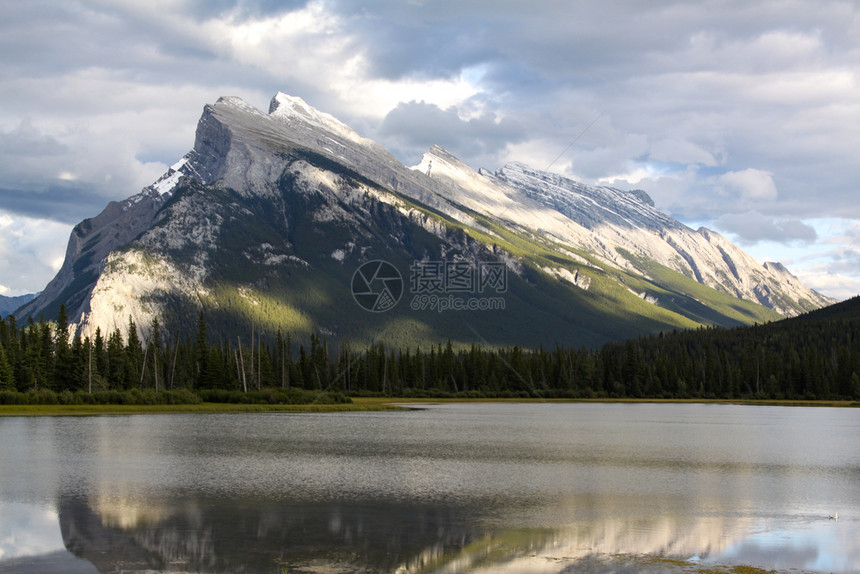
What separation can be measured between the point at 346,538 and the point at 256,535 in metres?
3.41

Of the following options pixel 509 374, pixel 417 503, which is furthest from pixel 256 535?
pixel 509 374

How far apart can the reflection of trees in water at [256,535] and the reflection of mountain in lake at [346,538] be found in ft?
0.13

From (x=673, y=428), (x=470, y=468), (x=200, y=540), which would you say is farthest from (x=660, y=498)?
(x=673, y=428)

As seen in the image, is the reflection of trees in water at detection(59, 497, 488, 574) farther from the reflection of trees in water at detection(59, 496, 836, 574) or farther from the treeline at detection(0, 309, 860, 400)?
the treeline at detection(0, 309, 860, 400)

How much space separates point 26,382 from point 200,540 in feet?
358

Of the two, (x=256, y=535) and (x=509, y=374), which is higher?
(x=509, y=374)

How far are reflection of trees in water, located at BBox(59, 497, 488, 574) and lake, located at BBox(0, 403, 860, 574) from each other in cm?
11

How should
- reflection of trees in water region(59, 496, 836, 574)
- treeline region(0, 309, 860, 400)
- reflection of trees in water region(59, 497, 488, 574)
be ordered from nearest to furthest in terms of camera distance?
reflection of trees in water region(59, 496, 836, 574) < reflection of trees in water region(59, 497, 488, 574) < treeline region(0, 309, 860, 400)

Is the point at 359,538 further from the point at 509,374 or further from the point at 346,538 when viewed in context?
the point at 509,374

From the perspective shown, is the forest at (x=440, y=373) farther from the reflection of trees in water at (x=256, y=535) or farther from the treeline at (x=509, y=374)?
the reflection of trees in water at (x=256, y=535)

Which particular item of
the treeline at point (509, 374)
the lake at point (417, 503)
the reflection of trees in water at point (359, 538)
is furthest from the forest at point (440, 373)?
the reflection of trees in water at point (359, 538)

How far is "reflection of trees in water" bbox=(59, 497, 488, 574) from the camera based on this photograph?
26.1 metres

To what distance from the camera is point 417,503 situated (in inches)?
1483

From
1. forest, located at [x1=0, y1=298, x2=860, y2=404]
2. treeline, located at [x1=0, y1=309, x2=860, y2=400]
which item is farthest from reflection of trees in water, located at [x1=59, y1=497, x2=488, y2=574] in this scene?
treeline, located at [x1=0, y1=309, x2=860, y2=400]
